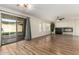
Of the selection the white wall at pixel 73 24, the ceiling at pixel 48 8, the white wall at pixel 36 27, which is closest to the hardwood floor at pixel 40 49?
the ceiling at pixel 48 8

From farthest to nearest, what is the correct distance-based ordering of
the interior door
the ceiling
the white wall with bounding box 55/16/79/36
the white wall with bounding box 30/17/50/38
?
the white wall with bounding box 55/16/79/36
the white wall with bounding box 30/17/50/38
the interior door
the ceiling

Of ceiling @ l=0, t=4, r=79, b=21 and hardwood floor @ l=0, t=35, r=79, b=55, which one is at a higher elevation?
ceiling @ l=0, t=4, r=79, b=21

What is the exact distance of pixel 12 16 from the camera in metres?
6.75

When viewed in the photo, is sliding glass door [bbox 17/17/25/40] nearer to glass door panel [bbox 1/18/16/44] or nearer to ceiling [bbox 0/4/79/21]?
glass door panel [bbox 1/18/16/44]

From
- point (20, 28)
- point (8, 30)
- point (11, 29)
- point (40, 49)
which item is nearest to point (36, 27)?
point (20, 28)

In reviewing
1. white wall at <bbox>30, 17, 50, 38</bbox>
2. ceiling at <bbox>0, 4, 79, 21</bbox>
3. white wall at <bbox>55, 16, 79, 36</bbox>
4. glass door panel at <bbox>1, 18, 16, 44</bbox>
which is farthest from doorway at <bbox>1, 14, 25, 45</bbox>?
white wall at <bbox>55, 16, 79, 36</bbox>

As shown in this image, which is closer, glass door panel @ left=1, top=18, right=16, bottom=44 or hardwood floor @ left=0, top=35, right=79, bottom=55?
hardwood floor @ left=0, top=35, right=79, bottom=55

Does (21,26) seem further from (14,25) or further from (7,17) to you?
(7,17)

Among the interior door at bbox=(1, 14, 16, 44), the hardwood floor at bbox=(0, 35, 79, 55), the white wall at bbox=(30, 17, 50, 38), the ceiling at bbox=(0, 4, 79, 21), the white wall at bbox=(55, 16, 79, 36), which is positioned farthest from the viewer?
the white wall at bbox=(55, 16, 79, 36)

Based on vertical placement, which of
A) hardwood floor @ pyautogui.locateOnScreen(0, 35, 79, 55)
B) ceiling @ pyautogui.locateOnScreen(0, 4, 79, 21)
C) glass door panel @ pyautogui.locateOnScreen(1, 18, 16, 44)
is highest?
ceiling @ pyautogui.locateOnScreen(0, 4, 79, 21)

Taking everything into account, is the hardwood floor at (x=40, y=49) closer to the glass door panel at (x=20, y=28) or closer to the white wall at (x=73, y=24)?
the glass door panel at (x=20, y=28)

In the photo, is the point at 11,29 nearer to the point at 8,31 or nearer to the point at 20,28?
the point at 8,31
